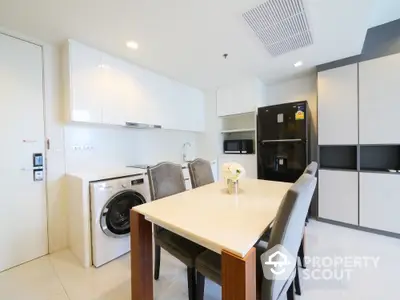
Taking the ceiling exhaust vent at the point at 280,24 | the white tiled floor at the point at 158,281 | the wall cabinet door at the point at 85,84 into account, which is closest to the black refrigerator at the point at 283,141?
the ceiling exhaust vent at the point at 280,24

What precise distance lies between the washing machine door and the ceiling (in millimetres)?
1687

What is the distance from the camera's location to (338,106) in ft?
8.79

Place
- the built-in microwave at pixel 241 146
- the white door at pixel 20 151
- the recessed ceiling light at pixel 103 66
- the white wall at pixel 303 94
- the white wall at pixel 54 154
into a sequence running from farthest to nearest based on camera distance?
the built-in microwave at pixel 241 146, the white wall at pixel 303 94, the recessed ceiling light at pixel 103 66, the white wall at pixel 54 154, the white door at pixel 20 151

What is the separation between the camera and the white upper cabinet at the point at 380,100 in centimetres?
230

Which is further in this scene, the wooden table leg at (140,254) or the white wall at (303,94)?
the white wall at (303,94)

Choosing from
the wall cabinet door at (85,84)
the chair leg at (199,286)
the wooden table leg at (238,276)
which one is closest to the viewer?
the wooden table leg at (238,276)

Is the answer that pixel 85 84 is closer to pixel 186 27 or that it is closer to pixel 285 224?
pixel 186 27

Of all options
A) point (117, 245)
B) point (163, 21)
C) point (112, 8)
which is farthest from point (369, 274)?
point (112, 8)

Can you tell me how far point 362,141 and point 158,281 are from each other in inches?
118

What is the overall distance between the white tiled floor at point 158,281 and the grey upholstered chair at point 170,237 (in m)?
0.27

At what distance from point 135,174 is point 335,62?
313cm

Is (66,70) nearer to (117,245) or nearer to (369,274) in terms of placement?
(117,245)

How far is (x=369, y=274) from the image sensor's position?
66.7 inches

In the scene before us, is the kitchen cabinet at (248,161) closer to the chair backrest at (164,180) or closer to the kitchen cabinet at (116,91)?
the chair backrest at (164,180)
